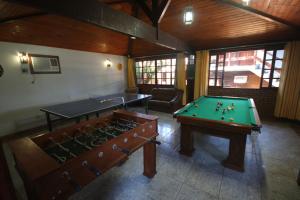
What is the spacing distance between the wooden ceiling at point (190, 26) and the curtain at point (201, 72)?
1.05ft

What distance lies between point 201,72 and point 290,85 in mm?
2497

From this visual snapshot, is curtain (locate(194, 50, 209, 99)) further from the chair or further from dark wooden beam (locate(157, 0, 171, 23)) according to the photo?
dark wooden beam (locate(157, 0, 171, 23))

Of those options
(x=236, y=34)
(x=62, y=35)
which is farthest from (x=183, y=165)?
(x=62, y=35)

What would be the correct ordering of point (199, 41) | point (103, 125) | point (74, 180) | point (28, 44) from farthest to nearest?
point (199, 41) < point (28, 44) < point (103, 125) < point (74, 180)

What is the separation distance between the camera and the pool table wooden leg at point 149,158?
6.67 feet

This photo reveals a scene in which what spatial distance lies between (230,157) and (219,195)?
2.24 ft

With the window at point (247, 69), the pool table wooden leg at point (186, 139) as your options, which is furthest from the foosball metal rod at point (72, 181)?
the window at point (247, 69)

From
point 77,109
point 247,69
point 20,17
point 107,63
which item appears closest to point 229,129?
point 77,109

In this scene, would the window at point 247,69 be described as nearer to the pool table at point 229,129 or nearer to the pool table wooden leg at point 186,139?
the pool table at point 229,129

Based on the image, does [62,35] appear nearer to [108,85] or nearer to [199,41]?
[108,85]

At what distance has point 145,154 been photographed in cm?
207

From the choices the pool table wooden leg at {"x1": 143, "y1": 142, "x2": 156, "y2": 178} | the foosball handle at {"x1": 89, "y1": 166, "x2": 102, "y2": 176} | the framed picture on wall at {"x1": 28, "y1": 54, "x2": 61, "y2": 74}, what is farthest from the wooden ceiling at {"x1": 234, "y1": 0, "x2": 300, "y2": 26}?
the framed picture on wall at {"x1": 28, "y1": 54, "x2": 61, "y2": 74}

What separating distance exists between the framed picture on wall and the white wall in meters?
0.11

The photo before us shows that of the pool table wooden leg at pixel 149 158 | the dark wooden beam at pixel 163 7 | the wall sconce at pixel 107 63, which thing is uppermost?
the dark wooden beam at pixel 163 7
